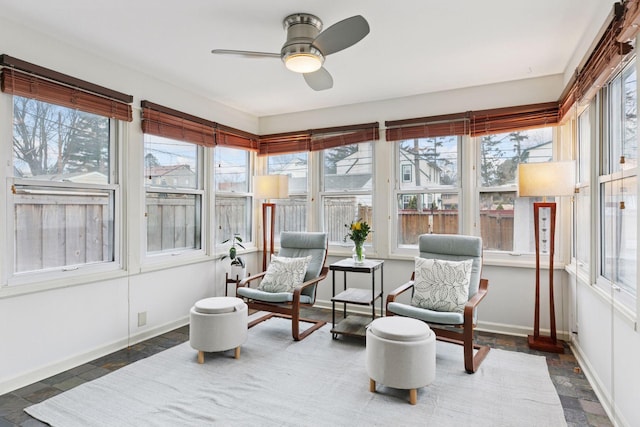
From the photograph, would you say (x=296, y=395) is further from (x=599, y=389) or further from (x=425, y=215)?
(x=425, y=215)

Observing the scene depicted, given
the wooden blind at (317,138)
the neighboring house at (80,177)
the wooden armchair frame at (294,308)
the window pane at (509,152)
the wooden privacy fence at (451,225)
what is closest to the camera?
the neighboring house at (80,177)

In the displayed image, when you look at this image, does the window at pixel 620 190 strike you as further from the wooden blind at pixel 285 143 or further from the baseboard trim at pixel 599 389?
the wooden blind at pixel 285 143

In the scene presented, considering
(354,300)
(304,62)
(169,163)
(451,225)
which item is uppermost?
(304,62)

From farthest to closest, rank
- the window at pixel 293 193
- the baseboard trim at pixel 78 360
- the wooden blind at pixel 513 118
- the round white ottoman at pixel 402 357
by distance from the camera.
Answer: the window at pixel 293 193
the wooden blind at pixel 513 118
the baseboard trim at pixel 78 360
the round white ottoman at pixel 402 357

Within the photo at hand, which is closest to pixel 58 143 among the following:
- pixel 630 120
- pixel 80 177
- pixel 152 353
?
pixel 80 177

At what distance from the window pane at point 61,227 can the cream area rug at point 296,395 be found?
1016mm

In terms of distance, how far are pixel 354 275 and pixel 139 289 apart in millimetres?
2383

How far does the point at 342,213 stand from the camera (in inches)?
185

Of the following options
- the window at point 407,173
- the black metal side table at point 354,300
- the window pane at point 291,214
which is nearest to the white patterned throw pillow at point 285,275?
the black metal side table at point 354,300

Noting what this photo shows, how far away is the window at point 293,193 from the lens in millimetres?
4977

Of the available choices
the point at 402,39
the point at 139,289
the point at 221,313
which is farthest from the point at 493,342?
the point at 139,289

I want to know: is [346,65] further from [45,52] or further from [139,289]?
[139,289]

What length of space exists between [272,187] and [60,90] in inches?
88.4

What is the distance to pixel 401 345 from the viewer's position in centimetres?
233
